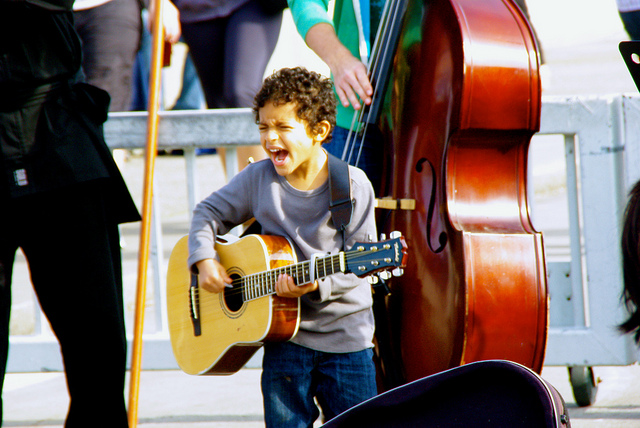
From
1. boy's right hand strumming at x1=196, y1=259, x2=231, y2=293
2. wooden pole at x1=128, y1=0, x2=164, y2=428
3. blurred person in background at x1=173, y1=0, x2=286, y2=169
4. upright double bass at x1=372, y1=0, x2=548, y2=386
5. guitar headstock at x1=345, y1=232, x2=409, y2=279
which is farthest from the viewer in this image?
blurred person in background at x1=173, y1=0, x2=286, y2=169

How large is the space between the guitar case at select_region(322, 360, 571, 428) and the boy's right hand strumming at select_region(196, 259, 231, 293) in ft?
2.89

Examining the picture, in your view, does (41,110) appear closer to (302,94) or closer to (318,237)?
(302,94)

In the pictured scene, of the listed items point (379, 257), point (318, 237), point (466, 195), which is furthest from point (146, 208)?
point (466, 195)

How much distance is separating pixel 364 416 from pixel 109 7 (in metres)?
2.91

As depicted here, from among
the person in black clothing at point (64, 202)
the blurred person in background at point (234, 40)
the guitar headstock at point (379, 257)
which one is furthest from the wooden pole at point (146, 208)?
the blurred person in background at point (234, 40)

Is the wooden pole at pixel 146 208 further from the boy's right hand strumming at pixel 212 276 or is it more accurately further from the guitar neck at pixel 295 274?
the guitar neck at pixel 295 274

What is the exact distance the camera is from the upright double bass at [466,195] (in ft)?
7.47

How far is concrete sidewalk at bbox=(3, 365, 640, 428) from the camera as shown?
3229 millimetres

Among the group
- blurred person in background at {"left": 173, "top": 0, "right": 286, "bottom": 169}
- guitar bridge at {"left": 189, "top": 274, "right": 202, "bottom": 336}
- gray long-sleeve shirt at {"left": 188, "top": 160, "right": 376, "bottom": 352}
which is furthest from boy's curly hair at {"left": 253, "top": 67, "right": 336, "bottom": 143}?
blurred person in background at {"left": 173, "top": 0, "right": 286, "bottom": 169}

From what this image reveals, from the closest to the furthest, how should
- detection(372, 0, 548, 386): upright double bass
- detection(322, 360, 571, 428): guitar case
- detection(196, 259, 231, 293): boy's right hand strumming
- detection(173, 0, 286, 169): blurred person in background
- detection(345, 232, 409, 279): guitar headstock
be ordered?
1. detection(322, 360, 571, 428): guitar case
2. detection(345, 232, 409, 279): guitar headstock
3. detection(372, 0, 548, 386): upright double bass
4. detection(196, 259, 231, 293): boy's right hand strumming
5. detection(173, 0, 286, 169): blurred person in background

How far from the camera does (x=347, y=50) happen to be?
2525 millimetres

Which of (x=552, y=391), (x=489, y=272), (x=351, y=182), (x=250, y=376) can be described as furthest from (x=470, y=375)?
(x=250, y=376)

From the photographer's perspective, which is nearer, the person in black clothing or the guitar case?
the guitar case

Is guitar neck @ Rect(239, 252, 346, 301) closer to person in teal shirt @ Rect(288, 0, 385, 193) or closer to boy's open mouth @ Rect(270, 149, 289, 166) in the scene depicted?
boy's open mouth @ Rect(270, 149, 289, 166)
